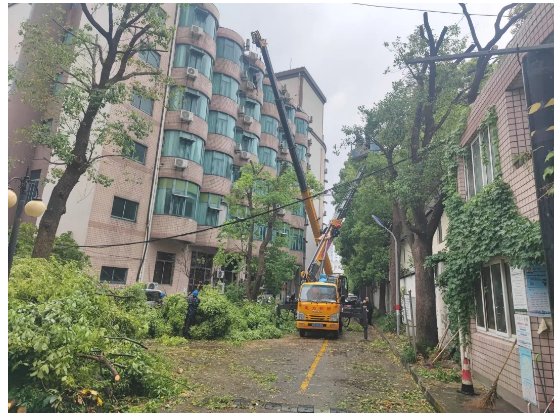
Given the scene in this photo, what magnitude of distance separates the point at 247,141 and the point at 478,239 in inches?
1099

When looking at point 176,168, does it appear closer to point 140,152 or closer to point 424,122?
point 140,152

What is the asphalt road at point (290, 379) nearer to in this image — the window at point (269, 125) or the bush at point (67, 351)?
the bush at point (67, 351)

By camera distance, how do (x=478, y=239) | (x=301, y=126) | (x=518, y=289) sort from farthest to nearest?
(x=301, y=126), (x=478, y=239), (x=518, y=289)

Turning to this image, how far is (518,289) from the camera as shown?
6.64 metres

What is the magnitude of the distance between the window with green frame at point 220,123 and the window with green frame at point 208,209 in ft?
16.7

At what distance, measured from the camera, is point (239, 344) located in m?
14.6

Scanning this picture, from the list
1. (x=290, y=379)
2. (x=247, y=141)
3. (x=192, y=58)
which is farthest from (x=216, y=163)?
(x=290, y=379)

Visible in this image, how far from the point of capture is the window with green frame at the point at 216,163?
28.8m

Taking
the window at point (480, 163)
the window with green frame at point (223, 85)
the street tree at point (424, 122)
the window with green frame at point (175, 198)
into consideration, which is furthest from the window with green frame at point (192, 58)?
the window at point (480, 163)

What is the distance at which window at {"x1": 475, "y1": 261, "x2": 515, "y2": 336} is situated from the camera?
7.51 m

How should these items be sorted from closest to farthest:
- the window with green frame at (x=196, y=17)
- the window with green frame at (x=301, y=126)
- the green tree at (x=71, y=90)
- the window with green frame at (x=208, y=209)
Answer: the green tree at (x=71, y=90) → the window with green frame at (x=196, y=17) → the window with green frame at (x=208, y=209) → the window with green frame at (x=301, y=126)

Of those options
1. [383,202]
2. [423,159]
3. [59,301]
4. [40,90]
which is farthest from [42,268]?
[383,202]
